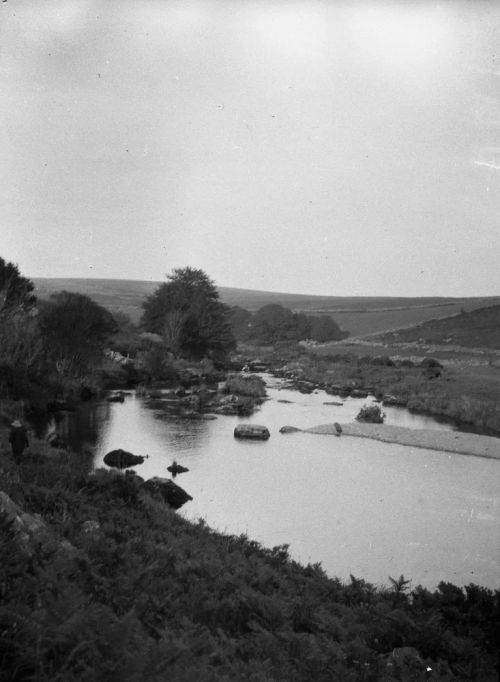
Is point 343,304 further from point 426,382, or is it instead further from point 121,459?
point 121,459

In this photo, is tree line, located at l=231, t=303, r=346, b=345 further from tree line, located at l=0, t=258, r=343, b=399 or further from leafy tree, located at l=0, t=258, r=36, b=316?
leafy tree, located at l=0, t=258, r=36, b=316

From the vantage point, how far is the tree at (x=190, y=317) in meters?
71.7

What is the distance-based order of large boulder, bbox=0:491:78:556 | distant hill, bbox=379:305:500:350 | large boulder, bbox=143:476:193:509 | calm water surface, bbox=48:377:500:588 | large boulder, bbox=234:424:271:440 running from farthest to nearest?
distant hill, bbox=379:305:500:350, large boulder, bbox=234:424:271:440, large boulder, bbox=143:476:193:509, calm water surface, bbox=48:377:500:588, large boulder, bbox=0:491:78:556

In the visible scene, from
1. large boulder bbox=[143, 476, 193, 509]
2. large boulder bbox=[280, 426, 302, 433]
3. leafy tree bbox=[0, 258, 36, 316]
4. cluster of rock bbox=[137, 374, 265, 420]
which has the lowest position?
cluster of rock bbox=[137, 374, 265, 420]

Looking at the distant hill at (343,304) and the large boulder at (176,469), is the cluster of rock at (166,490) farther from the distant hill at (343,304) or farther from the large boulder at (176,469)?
the distant hill at (343,304)

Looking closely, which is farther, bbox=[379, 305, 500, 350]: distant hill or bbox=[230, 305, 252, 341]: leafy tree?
bbox=[230, 305, 252, 341]: leafy tree

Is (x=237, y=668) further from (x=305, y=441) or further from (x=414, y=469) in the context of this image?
(x=305, y=441)

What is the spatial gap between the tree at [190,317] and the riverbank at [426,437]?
39868mm

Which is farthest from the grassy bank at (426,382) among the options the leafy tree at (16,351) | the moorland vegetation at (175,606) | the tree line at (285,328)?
the tree line at (285,328)

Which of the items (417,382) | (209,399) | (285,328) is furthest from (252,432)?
(285,328)

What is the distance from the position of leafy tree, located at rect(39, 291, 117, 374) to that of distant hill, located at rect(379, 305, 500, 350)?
3451cm

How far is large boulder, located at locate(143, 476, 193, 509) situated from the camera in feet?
60.7

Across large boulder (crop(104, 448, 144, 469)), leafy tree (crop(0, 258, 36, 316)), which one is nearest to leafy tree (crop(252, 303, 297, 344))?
leafy tree (crop(0, 258, 36, 316))

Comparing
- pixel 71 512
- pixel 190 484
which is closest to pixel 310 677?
pixel 71 512
